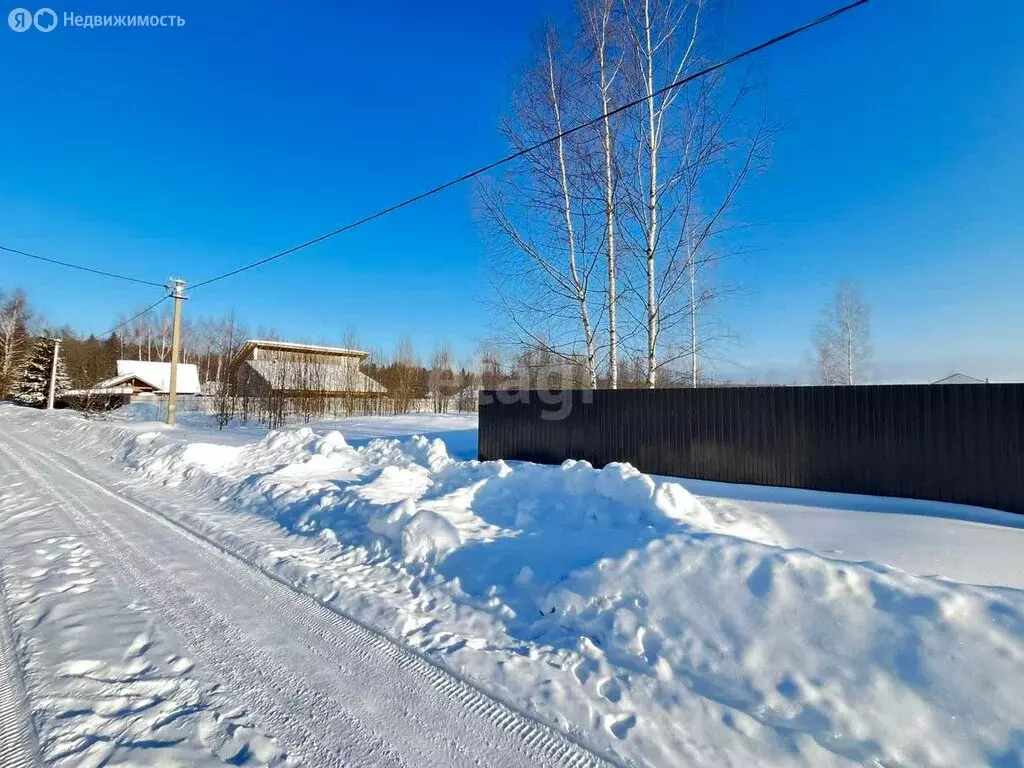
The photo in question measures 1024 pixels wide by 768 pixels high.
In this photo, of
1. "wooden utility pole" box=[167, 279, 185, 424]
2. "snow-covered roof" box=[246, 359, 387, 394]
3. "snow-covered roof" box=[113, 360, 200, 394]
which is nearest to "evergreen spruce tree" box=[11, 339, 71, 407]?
"snow-covered roof" box=[113, 360, 200, 394]

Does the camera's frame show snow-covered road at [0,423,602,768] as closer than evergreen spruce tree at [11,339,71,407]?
Yes

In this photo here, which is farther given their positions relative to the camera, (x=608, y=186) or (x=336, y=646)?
(x=608, y=186)

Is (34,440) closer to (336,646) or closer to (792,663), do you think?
(336,646)

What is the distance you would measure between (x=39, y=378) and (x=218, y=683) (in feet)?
138

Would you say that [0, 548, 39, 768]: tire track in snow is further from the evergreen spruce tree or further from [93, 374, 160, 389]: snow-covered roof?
the evergreen spruce tree

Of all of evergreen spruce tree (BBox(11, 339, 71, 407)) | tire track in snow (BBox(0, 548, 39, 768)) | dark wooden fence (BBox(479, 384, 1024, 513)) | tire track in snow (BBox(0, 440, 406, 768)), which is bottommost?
tire track in snow (BBox(0, 440, 406, 768))

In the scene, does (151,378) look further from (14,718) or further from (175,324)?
(14,718)

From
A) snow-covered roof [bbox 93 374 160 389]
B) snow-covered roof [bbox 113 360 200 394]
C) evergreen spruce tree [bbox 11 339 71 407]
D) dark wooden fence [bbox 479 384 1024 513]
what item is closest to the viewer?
dark wooden fence [bbox 479 384 1024 513]

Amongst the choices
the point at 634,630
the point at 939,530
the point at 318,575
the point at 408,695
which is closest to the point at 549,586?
the point at 634,630

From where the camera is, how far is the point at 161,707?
2.22 m

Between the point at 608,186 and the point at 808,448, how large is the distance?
6954 millimetres

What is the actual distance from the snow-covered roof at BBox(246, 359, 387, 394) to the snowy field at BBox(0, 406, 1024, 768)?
66.8 ft

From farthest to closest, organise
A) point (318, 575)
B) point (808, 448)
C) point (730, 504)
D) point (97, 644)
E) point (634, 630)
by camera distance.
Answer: point (808, 448) < point (730, 504) < point (318, 575) < point (634, 630) < point (97, 644)

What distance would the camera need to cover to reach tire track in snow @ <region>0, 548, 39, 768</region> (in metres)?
1.89
